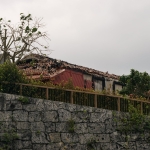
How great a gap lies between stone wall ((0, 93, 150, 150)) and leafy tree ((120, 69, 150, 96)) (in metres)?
6.95

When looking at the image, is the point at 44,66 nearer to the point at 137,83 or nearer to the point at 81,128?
the point at 137,83

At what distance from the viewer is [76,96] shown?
18391 millimetres

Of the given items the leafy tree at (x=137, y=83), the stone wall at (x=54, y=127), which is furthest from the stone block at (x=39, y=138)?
the leafy tree at (x=137, y=83)

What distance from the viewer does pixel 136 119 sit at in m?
19.7

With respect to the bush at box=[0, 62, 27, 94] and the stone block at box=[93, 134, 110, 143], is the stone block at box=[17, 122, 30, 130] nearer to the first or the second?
the bush at box=[0, 62, 27, 94]

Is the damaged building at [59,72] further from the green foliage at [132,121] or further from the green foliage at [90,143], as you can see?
the green foliage at [90,143]

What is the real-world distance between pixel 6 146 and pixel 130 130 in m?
5.98

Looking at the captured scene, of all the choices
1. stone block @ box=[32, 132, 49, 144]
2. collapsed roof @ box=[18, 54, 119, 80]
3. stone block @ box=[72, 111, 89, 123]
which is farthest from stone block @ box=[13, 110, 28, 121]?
collapsed roof @ box=[18, 54, 119, 80]

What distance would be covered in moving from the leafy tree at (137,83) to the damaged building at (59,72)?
2.28 m

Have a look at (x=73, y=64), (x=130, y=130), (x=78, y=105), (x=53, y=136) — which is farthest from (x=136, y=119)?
(x=73, y=64)

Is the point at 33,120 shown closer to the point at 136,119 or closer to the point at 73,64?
the point at 136,119

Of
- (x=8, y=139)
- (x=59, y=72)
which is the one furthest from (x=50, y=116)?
(x=59, y=72)

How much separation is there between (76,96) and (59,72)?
703 cm

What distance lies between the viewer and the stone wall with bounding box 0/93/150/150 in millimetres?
16047
